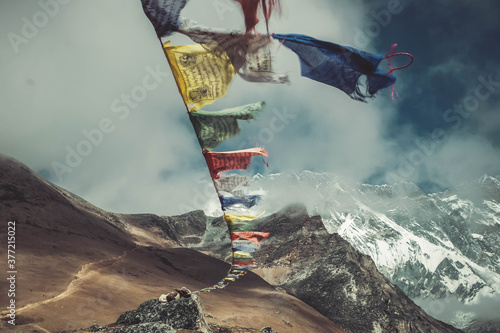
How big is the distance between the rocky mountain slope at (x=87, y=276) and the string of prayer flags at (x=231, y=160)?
7942mm

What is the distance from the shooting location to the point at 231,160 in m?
7.61

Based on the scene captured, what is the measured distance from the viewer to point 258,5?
4.33m

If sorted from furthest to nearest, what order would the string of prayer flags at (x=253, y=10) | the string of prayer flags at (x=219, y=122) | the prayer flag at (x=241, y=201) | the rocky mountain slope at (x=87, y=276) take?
the rocky mountain slope at (x=87, y=276), the prayer flag at (x=241, y=201), the string of prayer flags at (x=219, y=122), the string of prayer flags at (x=253, y=10)

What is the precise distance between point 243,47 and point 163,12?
131 cm

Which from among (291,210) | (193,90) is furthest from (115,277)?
(291,210)

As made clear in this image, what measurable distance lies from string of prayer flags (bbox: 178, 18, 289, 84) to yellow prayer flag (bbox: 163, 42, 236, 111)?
242 millimetres

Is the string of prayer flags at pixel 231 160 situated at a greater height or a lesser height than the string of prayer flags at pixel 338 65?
lesser

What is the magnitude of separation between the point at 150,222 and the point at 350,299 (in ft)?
131

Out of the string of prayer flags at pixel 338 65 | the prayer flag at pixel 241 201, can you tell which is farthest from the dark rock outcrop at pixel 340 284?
the string of prayer flags at pixel 338 65

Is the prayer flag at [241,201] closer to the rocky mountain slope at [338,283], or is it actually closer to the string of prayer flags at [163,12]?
the string of prayer flags at [163,12]

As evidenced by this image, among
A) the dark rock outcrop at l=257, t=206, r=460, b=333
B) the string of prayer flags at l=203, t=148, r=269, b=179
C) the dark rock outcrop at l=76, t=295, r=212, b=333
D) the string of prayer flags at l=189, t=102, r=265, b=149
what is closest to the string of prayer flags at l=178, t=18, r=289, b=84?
the string of prayer flags at l=189, t=102, r=265, b=149

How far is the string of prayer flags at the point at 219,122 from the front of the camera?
6.21m

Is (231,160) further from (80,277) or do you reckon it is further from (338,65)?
(80,277)

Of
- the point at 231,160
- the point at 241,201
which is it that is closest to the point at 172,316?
the point at 241,201
